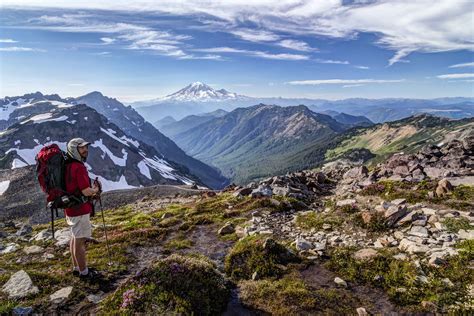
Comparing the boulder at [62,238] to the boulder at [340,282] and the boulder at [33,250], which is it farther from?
the boulder at [340,282]

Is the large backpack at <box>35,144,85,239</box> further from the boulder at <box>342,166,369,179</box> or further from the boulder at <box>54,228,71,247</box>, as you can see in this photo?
the boulder at <box>342,166,369,179</box>

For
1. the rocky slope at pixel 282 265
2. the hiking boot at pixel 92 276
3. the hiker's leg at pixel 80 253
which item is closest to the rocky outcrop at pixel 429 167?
the rocky slope at pixel 282 265

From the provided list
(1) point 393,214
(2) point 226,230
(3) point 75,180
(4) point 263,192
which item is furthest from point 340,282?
(4) point 263,192

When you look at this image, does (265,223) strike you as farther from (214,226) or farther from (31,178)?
(31,178)

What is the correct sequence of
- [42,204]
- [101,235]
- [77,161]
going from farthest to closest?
[42,204] → [101,235] → [77,161]

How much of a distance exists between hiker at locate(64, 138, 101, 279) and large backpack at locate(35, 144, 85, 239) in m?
0.15

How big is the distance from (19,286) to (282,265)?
891 cm

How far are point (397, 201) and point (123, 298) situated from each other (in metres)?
14.8

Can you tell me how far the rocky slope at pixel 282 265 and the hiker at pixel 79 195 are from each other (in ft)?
3.18

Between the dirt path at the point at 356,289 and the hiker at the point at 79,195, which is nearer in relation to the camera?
the dirt path at the point at 356,289

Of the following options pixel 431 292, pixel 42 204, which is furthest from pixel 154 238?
pixel 42 204

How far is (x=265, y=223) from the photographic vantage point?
708 inches

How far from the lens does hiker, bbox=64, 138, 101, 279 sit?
10945 mm

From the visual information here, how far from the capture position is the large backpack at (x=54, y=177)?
10.7 meters
